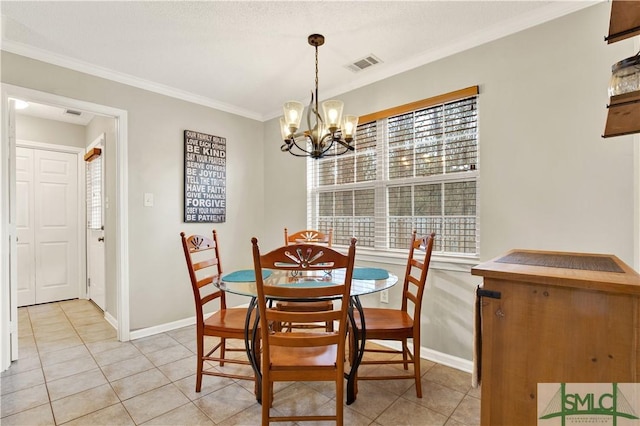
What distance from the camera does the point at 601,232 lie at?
68.7 inches

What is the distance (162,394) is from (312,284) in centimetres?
125

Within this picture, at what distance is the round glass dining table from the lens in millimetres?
1688

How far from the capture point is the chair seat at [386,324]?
1.86 m

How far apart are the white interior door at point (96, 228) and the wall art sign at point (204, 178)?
113 cm

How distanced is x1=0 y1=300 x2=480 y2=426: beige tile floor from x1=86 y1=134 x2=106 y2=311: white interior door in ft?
3.71

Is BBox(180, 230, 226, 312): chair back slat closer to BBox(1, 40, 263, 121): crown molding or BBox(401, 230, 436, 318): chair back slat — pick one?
BBox(401, 230, 436, 318): chair back slat

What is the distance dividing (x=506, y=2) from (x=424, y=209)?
1.47 metres

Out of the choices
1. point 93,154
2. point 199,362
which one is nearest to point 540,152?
point 199,362

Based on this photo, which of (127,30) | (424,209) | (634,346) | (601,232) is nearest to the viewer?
(634,346)

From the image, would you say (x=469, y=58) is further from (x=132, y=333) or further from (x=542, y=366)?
(x=132, y=333)

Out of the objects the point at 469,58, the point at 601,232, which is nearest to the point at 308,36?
the point at 469,58

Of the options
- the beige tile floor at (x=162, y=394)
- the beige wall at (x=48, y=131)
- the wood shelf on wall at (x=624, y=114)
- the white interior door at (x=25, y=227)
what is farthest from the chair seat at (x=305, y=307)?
the beige wall at (x=48, y=131)

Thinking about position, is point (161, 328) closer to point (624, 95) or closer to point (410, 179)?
point (410, 179)

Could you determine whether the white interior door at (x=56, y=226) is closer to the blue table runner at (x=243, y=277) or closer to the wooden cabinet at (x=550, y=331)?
the blue table runner at (x=243, y=277)
